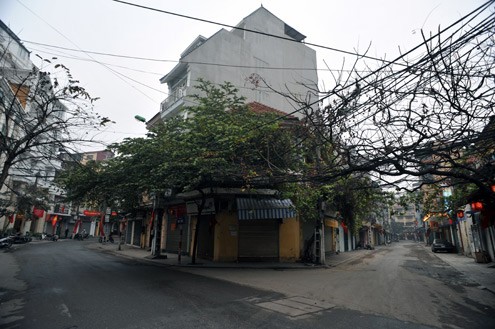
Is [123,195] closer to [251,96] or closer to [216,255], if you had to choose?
[216,255]

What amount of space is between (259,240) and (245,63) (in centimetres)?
1653

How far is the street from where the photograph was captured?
20.0ft

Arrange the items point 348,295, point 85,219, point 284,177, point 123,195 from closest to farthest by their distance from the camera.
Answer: point 348,295, point 284,177, point 123,195, point 85,219

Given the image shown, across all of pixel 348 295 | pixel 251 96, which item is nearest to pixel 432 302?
pixel 348 295

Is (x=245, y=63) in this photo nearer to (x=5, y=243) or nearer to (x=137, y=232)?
(x=137, y=232)

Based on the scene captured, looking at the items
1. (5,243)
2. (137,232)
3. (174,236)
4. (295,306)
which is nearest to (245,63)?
(174,236)

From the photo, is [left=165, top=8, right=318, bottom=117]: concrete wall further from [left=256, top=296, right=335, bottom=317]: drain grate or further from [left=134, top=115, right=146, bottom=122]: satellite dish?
[left=256, top=296, right=335, bottom=317]: drain grate

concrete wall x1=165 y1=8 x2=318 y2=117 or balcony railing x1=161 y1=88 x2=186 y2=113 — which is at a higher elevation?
concrete wall x1=165 y1=8 x2=318 y2=117

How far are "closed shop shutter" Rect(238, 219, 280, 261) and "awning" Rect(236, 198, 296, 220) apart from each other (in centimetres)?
172

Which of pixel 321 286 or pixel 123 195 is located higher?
pixel 123 195

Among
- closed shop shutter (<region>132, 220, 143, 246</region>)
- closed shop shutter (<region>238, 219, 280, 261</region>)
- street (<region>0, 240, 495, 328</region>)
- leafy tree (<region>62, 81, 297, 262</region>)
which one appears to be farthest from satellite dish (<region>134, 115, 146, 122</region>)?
closed shop shutter (<region>132, 220, 143, 246</region>)

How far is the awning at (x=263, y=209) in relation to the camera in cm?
1639

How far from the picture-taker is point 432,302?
27.7 feet

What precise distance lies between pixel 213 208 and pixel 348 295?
Answer: 9925mm
